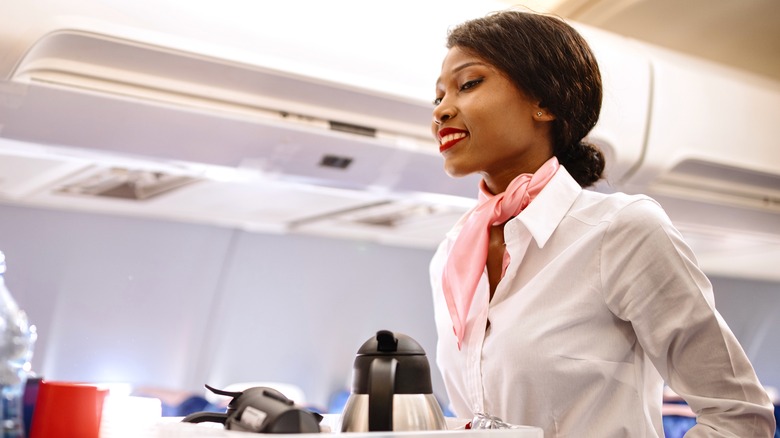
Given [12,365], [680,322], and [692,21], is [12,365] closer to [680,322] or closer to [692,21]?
[680,322]

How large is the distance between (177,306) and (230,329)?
336 millimetres

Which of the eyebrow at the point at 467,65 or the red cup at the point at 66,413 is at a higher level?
the eyebrow at the point at 467,65

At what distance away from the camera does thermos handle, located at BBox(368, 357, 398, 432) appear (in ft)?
2.89

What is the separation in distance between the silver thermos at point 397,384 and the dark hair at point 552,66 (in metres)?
0.61

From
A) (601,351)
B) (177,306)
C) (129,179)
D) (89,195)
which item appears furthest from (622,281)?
(177,306)

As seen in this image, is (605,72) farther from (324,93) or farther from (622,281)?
(622,281)

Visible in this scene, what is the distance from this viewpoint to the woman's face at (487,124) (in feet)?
4.58

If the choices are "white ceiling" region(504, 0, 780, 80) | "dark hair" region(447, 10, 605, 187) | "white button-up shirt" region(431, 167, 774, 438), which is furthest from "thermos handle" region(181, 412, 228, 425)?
"white ceiling" region(504, 0, 780, 80)

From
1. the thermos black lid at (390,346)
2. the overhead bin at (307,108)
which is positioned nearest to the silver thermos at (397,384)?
the thermos black lid at (390,346)

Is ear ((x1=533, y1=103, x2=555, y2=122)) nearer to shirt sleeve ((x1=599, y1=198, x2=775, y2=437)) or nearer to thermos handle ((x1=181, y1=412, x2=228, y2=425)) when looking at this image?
shirt sleeve ((x1=599, y1=198, x2=775, y2=437))

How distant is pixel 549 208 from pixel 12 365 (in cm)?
84

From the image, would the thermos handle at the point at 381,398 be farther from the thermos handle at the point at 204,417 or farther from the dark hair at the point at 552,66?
the dark hair at the point at 552,66

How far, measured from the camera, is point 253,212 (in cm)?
375

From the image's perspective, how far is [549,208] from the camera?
1.33 metres
